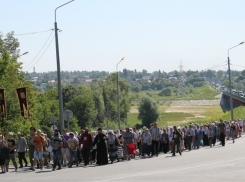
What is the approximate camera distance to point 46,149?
98.9 feet

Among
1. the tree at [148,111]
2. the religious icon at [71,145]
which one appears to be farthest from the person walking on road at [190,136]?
the tree at [148,111]

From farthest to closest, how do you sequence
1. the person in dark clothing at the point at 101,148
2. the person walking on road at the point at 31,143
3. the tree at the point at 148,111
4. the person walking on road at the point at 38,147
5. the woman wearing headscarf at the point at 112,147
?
the tree at the point at 148,111, the woman wearing headscarf at the point at 112,147, the person in dark clothing at the point at 101,148, the person walking on road at the point at 31,143, the person walking on road at the point at 38,147

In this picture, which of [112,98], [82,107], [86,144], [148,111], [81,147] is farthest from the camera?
[112,98]

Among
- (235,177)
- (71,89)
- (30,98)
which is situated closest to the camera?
(235,177)

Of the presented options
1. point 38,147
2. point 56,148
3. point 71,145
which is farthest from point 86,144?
point 38,147

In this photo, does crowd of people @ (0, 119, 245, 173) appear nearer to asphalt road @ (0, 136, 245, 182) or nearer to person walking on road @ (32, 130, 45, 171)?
person walking on road @ (32, 130, 45, 171)

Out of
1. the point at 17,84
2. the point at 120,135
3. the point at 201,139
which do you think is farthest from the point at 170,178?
the point at 17,84

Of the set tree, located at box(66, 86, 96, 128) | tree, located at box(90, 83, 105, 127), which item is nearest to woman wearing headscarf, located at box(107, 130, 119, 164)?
tree, located at box(66, 86, 96, 128)

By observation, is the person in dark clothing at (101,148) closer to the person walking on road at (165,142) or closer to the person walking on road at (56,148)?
the person walking on road at (56,148)

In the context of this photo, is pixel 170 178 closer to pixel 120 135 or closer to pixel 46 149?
pixel 46 149

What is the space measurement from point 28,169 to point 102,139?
3.57 meters

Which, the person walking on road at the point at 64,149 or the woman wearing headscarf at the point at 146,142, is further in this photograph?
the woman wearing headscarf at the point at 146,142

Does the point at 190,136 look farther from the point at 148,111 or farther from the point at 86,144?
the point at 148,111

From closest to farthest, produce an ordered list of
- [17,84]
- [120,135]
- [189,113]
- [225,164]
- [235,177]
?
1. [235,177]
2. [225,164]
3. [120,135]
4. [17,84]
5. [189,113]
